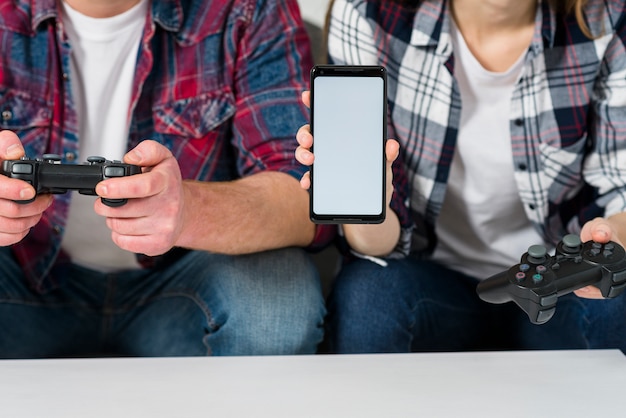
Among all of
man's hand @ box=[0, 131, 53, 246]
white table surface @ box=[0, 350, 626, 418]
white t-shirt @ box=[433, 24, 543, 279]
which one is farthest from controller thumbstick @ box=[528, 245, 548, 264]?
man's hand @ box=[0, 131, 53, 246]

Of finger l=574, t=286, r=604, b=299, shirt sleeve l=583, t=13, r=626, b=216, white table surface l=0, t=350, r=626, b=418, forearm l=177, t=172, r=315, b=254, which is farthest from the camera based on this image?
shirt sleeve l=583, t=13, r=626, b=216

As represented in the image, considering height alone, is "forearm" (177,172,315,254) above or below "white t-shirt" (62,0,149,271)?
below

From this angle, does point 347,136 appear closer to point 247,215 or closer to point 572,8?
point 247,215

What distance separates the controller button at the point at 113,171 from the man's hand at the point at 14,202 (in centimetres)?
7

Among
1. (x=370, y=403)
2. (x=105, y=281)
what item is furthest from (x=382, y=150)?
(x=105, y=281)

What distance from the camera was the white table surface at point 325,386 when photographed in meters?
0.70

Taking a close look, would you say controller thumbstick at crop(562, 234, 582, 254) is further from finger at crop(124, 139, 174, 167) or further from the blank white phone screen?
finger at crop(124, 139, 174, 167)

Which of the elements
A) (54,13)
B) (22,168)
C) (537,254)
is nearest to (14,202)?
(22,168)

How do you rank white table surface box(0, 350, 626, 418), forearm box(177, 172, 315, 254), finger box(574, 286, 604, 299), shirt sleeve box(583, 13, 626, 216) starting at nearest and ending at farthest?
1. white table surface box(0, 350, 626, 418)
2. finger box(574, 286, 604, 299)
3. forearm box(177, 172, 315, 254)
4. shirt sleeve box(583, 13, 626, 216)

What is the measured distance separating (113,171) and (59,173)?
5 cm

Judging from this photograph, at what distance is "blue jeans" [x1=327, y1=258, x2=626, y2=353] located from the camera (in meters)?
1.02

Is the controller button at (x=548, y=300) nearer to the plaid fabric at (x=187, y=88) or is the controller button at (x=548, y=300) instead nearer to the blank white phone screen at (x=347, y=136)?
the blank white phone screen at (x=347, y=136)

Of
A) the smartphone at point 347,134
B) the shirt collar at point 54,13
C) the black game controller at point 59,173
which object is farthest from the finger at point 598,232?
the shirt collar at point 54,13

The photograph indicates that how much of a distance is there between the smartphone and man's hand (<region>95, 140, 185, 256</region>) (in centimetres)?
14
